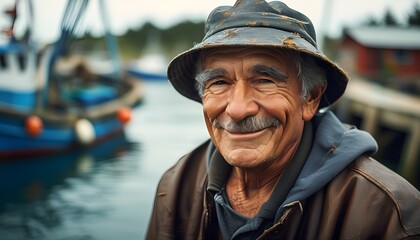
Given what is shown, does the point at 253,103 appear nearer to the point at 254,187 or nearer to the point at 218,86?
the point at 218,86

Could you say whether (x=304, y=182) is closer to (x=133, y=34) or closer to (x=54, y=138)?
(x=54, y=138)

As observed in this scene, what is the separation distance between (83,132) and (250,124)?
1458 cm

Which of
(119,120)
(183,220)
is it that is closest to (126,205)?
(183,220)

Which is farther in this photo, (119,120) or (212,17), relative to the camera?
(119,120)

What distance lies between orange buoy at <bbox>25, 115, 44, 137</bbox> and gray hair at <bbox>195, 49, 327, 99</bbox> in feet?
42.3

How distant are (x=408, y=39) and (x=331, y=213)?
27.3 metres

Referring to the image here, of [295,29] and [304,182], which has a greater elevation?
[295,29]

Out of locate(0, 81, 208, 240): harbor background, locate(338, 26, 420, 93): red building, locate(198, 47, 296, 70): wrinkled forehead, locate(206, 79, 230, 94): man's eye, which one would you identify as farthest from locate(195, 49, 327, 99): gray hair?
locate(338, 26, 420, 93): red building

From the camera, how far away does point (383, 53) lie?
85.0 ft

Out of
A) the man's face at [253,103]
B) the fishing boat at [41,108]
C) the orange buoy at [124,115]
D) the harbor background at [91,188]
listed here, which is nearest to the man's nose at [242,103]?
the man's face at [253,103]

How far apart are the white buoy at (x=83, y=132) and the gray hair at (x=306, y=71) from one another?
14337mm

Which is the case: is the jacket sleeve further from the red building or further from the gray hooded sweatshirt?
the red building

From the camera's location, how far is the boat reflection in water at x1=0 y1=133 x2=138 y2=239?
846 centimetres

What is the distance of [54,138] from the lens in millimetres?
14695
